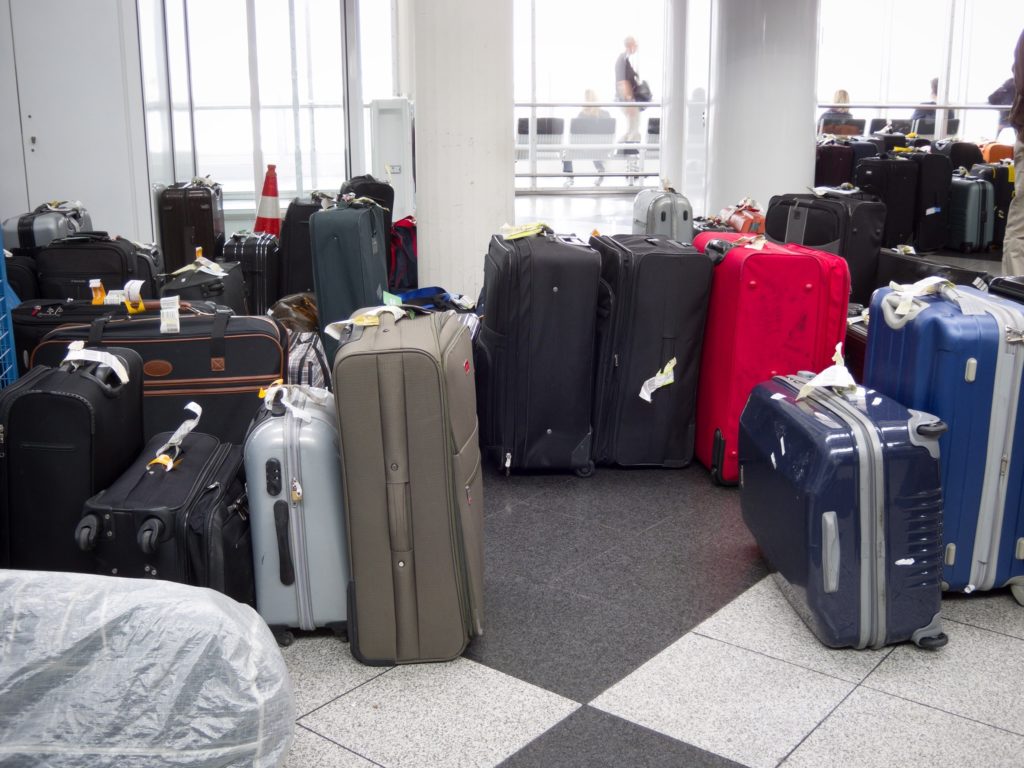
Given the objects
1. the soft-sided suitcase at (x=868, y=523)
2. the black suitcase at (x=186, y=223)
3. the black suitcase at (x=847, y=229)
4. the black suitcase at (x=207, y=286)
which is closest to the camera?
the soft-sided suitcase at (x=868, y=523)

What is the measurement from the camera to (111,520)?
7.42ft

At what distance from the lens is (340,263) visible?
192 inches

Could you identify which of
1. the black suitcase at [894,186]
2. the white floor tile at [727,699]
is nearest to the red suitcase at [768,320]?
the white floor tile at [727,699]

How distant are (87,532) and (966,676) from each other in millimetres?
2015

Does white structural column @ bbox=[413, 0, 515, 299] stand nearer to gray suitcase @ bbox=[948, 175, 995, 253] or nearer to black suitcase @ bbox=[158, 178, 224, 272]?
black suitcase @ bbox=[158, 178, 224, 272]

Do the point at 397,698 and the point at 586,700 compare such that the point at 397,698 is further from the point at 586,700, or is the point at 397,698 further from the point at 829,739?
the point at 829,739

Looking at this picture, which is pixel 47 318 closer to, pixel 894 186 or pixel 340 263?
pixel 340 263

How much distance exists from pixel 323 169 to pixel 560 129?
4.80 m

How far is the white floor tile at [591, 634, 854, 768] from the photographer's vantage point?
2.07 metres

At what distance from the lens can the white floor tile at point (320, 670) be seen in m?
2.24

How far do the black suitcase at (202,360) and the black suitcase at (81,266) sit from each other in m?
1.43

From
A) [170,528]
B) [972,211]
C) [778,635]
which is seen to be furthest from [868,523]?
[972,211]

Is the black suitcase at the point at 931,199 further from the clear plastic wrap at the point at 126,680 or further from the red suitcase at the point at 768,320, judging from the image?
the clear plastic wrap at the point at 126,680

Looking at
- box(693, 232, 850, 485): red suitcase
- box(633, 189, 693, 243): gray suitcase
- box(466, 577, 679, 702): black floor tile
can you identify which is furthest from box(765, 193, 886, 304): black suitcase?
box(466, 577, 679, 702): black floor tile
